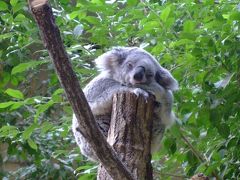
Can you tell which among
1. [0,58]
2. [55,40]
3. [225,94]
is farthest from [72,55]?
[55,40]

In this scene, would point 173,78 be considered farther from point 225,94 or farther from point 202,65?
point 225,94

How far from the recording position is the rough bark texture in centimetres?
220

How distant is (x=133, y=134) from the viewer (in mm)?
2242

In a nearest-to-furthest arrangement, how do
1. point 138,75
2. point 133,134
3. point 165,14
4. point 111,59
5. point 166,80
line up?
Answer: point 133,134 < point 165,14 < point 138,75 < point 166,80 < point 111,59

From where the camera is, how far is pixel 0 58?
3695 mm

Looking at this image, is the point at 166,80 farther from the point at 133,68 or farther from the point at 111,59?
the point at 111,59

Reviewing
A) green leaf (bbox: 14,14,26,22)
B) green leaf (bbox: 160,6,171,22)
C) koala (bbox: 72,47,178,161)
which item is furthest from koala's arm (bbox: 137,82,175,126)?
green leaf (bbox: 14,14,26,22)

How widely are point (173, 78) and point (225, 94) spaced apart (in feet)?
1.42

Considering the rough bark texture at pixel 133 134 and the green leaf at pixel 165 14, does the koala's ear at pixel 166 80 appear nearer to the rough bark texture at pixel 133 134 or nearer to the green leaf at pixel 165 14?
the green leaf at pixel 165 14

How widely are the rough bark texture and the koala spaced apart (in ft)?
1.27

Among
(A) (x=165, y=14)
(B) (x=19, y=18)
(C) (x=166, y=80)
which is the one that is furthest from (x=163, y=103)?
(B) (x=19, y=18)

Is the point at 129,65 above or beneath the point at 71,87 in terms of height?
beneath

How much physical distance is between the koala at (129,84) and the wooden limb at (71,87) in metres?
0.78

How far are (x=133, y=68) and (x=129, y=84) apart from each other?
0.13 metres
